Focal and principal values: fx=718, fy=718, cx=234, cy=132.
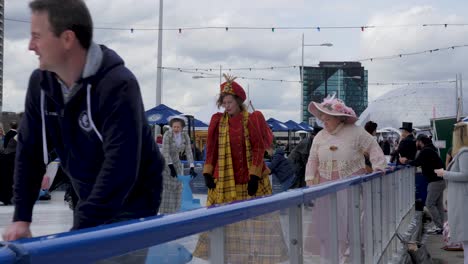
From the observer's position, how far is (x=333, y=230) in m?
4.20

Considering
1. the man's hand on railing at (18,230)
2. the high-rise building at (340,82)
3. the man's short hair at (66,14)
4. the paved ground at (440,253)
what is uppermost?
the high-rise building at (340,82)

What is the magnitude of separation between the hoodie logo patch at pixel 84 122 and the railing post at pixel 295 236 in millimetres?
998

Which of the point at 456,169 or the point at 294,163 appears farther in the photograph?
the point at 294,163

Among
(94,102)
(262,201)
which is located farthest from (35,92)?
(262,201)

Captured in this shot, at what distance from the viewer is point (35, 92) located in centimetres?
Answer: 254

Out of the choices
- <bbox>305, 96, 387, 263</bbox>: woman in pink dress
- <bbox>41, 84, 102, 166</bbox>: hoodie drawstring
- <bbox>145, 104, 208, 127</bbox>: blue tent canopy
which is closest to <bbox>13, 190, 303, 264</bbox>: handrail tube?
<bbox>41, 84, 102, 166</bbox>: hoodie drawstring

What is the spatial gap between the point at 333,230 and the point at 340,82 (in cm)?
6048

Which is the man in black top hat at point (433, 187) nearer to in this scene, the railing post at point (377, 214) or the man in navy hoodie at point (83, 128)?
the railing post at point (377, 214)

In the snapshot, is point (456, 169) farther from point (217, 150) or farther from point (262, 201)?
point (262, 201)

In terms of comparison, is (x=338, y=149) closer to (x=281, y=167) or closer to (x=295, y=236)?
(x=295, y=236)

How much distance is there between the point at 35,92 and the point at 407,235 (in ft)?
27.5

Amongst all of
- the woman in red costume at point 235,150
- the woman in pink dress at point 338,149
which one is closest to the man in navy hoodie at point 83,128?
the woman in red costume at point 235,150

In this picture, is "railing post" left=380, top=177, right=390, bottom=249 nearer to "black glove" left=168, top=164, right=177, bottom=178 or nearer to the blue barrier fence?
"black glove" left=168, top=164, right=177, bottom=178

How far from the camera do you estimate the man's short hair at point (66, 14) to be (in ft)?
7.59
